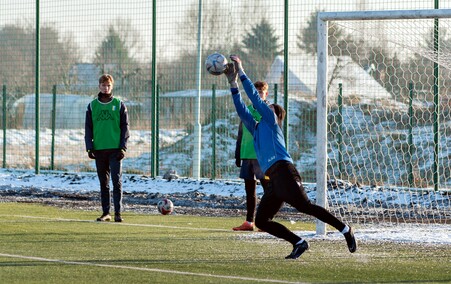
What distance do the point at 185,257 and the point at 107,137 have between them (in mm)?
4419

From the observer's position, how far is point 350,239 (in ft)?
37.2

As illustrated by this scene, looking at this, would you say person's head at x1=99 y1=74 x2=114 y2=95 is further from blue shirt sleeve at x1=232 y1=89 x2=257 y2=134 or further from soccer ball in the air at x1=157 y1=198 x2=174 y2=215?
blue shirt sleeve at x1=232 y1=89 x2=257 y2=134

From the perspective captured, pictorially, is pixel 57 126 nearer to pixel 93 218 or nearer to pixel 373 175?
pixel 373 175

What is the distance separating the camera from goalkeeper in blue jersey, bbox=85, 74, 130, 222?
50.5 feet

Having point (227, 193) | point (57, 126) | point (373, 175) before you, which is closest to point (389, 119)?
point (373, 175)

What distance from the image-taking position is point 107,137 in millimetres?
15398

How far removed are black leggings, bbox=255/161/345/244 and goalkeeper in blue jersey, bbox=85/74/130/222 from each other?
4.38 m

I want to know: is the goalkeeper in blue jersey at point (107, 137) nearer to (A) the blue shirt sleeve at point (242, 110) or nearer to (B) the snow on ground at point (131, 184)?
(B) the snow on ground at point (131, 184)

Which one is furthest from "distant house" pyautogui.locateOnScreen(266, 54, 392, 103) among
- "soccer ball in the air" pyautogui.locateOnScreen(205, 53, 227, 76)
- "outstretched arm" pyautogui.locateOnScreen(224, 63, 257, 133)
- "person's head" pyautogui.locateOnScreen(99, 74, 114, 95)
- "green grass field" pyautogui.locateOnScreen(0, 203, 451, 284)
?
"outstretched arm" pyautogui.locateOnScreen(224, 63, 257, 133)

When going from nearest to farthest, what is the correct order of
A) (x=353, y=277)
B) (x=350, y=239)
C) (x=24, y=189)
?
(x=353, y=277)
(x=350, y=239)
(x=24, y=189)

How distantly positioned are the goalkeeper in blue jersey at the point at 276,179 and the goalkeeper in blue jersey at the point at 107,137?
4.22 meters

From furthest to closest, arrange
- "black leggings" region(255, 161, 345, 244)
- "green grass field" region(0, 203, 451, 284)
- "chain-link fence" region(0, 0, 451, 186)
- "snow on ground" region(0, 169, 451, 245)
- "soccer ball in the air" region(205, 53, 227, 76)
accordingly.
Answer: "chain-link fence" region(0, 0, 451, 186)
"snow on ground" region(0, 169, 451, 245)
"soccer ball in the air" region(205, 53, 227, 76)
"black leggings" region(255, 161, 345, 244)
"green grass field" region(0, 203, 451, 284)

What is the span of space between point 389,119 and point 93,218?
831 cm

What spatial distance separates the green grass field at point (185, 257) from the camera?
985 centimetres
